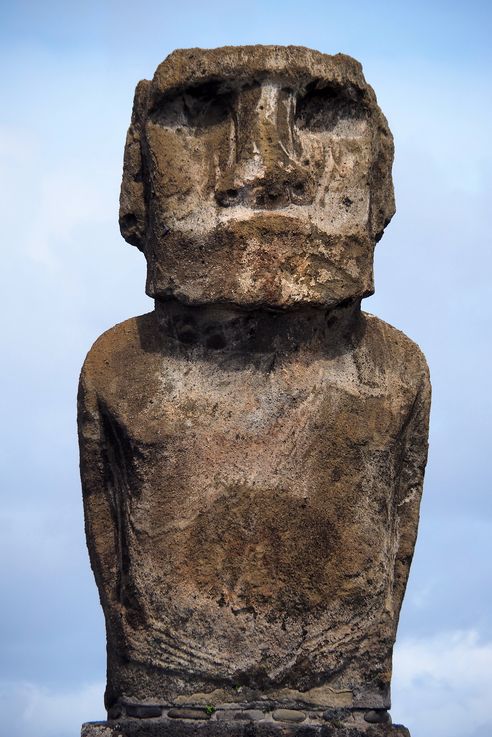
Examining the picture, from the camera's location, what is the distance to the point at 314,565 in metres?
9.70

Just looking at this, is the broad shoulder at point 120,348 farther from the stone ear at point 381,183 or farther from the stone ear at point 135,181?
the stone ear at point 381,183

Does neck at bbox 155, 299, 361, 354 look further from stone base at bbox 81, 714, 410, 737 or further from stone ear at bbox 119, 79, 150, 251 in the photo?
stone base at bbox 81, 714, 410, 737

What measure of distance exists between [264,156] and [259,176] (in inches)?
4.2

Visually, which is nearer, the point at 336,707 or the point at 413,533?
the point at 336,707

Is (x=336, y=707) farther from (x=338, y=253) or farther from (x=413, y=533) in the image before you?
(x=338, y=253)

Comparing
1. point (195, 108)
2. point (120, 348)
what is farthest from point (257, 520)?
point (195, 108)

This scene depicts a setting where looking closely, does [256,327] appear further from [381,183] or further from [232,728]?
[232,728]

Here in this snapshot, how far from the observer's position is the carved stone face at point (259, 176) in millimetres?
9664

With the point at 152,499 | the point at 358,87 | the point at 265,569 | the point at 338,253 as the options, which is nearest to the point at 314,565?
the point at 265,569

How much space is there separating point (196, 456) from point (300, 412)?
55cm

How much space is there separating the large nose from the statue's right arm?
123 centimetres

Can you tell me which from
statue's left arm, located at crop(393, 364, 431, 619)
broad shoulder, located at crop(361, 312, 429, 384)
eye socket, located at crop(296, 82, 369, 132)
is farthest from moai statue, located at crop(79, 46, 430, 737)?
statue's left arm, located at crop(393, 364, 431, 619)

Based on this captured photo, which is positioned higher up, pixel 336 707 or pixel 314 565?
pixel 314 565

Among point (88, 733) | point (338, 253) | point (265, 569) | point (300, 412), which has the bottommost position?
point (88, 733)
